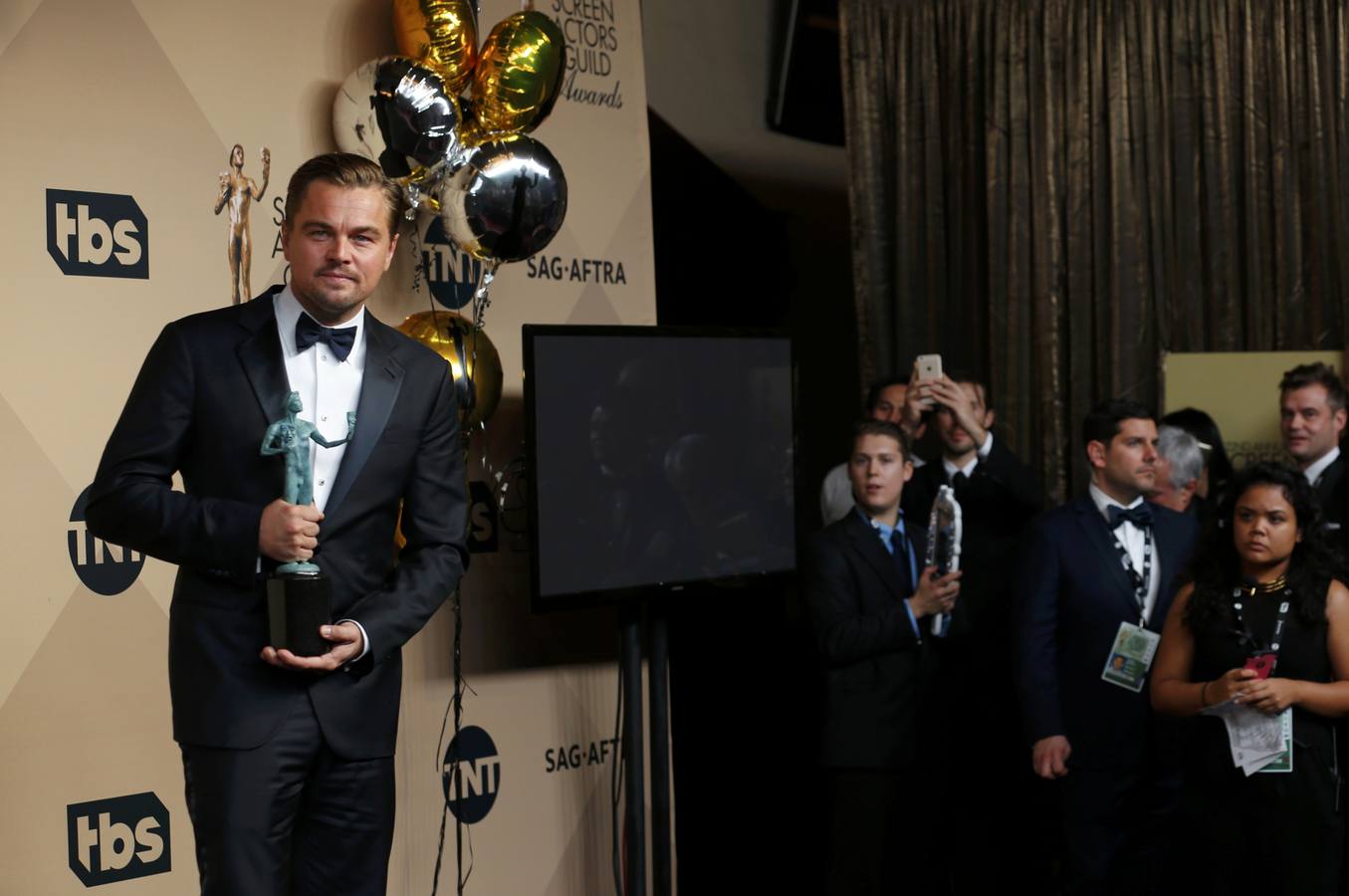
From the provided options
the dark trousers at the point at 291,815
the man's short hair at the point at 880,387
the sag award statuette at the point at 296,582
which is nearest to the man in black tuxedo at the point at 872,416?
the man's short hair at the point at 880,387

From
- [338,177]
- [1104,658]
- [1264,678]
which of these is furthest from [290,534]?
[1104,658]

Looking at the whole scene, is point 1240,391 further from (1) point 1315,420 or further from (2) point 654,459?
(2) point 654,459

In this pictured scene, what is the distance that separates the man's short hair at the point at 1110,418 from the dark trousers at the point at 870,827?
1046mm

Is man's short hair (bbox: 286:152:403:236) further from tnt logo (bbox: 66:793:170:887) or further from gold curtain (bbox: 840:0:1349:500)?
gold curtain (bbox: 840:0:1349:500)

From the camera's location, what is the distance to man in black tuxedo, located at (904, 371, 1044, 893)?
4215mm

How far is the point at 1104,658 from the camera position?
3.81m

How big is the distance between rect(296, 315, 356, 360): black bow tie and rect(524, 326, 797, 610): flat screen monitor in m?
1.05

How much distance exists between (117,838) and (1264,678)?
8.15ft

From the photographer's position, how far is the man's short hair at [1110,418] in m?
3.93

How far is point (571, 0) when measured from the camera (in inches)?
155

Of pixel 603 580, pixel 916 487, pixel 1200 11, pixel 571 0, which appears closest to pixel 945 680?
pixel 916 487

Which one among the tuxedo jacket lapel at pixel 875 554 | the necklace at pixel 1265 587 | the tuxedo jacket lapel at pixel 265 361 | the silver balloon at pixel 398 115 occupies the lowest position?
the necklace at pixel 1265 587

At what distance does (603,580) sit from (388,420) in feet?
4.09

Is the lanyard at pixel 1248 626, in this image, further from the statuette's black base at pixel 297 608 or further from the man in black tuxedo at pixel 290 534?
the statuette's black base at pixel 297 608
